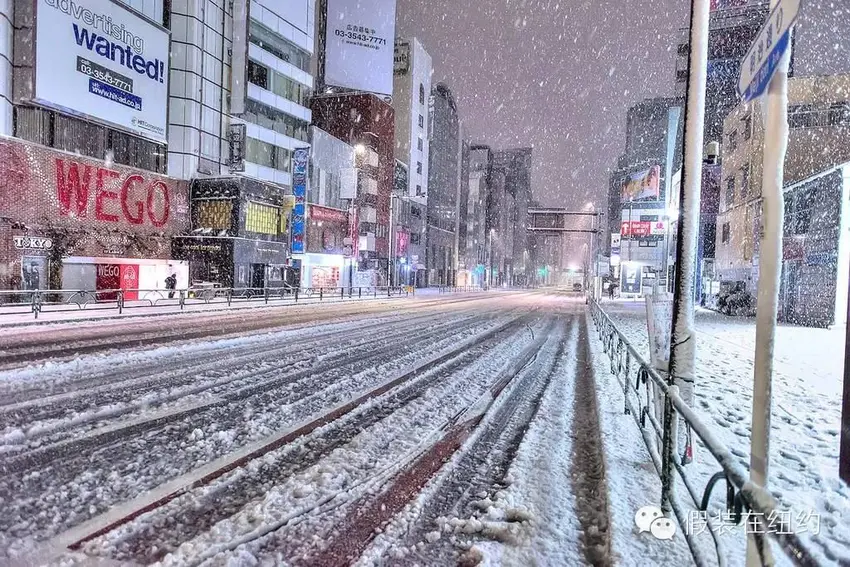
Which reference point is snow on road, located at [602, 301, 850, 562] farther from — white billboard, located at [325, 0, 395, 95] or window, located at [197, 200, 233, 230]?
white billboard, located at [325, 0, 395, 95]

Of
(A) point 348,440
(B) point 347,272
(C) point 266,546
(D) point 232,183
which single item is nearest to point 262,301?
(D) point 232,183

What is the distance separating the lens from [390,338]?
15.5 m

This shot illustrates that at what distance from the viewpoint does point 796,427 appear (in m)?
6.93

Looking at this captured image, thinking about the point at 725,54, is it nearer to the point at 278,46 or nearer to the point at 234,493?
the point at 278,46

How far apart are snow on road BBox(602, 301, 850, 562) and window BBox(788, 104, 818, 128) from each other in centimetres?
1965

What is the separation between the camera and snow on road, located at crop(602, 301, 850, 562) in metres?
3.98

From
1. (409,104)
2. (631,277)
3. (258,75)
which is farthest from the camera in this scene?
(409,104)

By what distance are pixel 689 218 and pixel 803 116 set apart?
31531mm

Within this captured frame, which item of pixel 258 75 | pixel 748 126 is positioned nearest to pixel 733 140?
pixel 748 126

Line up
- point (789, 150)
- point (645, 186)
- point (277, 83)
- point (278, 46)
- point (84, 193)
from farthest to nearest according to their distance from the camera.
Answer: point (645, 186), point (278, 46), point (277, 83), point (789, 150), point (84, 193)

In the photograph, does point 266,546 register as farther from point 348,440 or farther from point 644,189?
point 644,189

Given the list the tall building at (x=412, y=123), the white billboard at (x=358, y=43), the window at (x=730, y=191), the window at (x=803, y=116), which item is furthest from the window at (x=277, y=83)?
the window at (x=803, y=116)

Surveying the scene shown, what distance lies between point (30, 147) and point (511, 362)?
2589 centimetres

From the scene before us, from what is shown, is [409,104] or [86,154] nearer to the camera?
[86,154]
